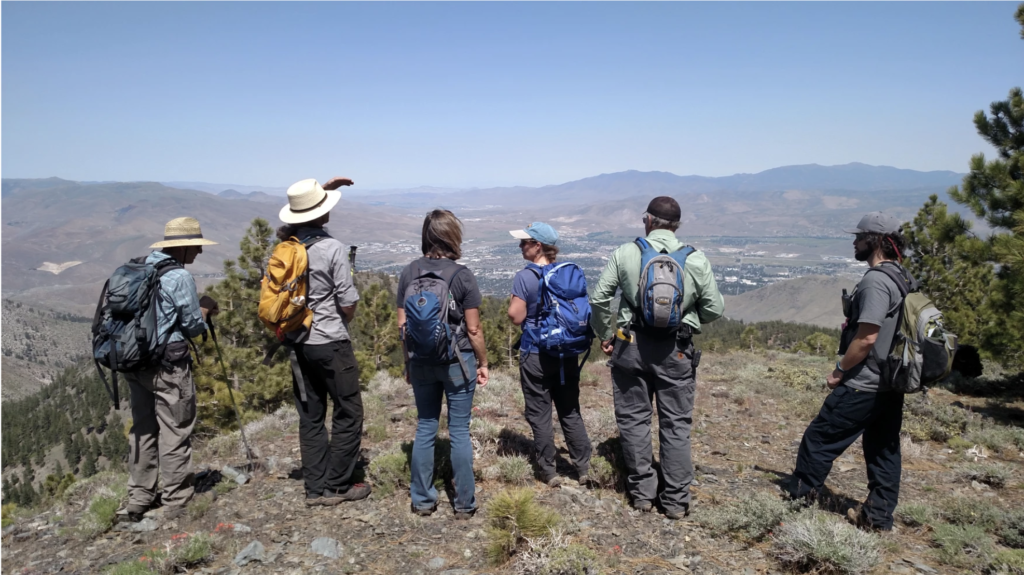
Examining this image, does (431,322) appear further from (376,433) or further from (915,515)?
(915,515)

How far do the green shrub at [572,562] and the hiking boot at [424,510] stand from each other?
4.54 feet

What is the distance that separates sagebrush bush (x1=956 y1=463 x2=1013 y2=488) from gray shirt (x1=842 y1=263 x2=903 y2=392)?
120 inches

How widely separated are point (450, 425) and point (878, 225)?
12.6 feet

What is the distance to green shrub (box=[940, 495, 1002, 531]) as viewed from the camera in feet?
14.4

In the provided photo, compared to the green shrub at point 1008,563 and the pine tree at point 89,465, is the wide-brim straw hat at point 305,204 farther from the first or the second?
the pine tree at point 89,465

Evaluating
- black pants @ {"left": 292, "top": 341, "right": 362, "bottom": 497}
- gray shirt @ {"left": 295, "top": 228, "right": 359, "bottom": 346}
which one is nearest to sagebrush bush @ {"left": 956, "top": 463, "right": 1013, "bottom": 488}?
black pants @ {"left": 292, "top": 341, "right": 362, "bottom": 497}

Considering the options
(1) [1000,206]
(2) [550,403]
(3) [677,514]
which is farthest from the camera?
(1) [1000,206]

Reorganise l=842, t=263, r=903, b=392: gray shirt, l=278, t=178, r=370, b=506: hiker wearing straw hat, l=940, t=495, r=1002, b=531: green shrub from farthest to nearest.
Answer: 1. l=940, t=495, r=1002, b=531: green shrub
2. l=278, t=178, r=370, b=506: hiker wearing straw hat
3. l=842, t=263, r=903, b=392: gray shirt

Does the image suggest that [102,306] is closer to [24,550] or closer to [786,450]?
[24,550]

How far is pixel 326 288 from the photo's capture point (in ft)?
14.1

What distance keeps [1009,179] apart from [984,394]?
14.8 feet

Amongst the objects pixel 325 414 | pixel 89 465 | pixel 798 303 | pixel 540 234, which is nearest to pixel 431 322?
pixel 540 234

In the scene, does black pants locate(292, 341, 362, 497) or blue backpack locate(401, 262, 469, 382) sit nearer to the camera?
blue backpack locate(401, 262, 469, 382)

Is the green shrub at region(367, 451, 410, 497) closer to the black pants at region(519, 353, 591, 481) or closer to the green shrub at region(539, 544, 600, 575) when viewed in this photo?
the black pants at region(519, 353, 591, 481)
